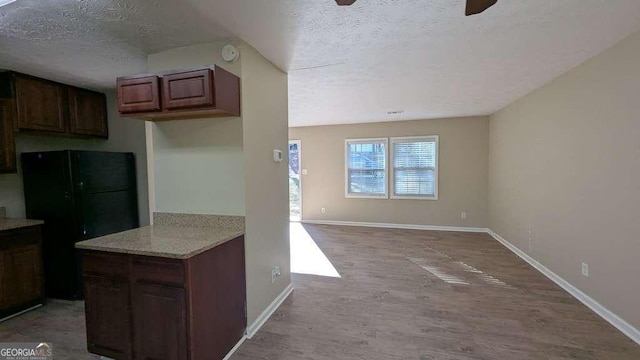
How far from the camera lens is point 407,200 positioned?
19.5 ft

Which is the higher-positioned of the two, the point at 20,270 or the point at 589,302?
the point at 20,270

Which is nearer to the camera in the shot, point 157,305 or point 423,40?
point 157,305

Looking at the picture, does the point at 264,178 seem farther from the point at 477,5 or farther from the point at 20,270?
the point at 20,270

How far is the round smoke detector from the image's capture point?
2062mm

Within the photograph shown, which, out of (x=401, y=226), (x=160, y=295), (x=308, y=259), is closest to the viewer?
(x=160, y=295)

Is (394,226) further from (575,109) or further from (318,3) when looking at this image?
(318,3)

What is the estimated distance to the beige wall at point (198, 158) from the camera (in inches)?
83.7

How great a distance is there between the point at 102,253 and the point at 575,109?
170 inches

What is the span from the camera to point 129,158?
3.27m

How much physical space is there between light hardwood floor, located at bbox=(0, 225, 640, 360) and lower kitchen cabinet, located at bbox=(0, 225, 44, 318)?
152mm

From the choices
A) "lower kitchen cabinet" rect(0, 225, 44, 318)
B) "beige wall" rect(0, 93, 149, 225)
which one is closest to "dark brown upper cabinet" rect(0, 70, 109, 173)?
"beige wall" rect(0, 93, 149, 225)

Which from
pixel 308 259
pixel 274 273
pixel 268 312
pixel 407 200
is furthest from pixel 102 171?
pixel 407 200

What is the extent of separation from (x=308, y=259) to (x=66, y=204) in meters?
2.86

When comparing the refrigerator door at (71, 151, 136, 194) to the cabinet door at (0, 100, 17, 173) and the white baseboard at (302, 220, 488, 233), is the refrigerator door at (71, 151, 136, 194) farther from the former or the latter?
the white baseboard at (302, 220, 488, 233)
